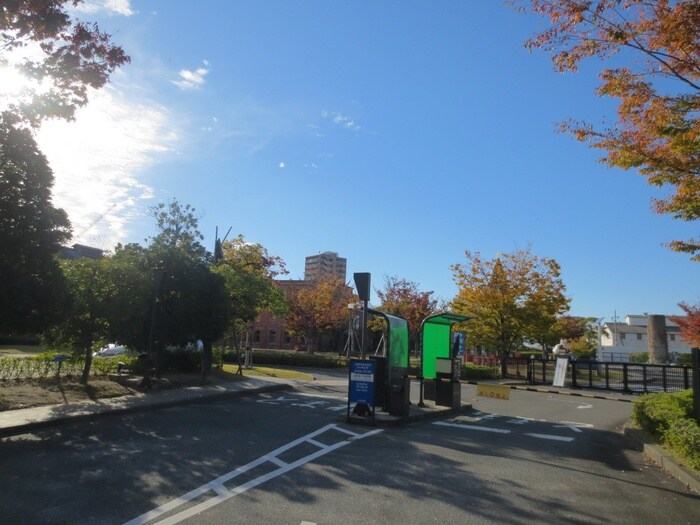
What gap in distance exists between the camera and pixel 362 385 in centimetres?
1125

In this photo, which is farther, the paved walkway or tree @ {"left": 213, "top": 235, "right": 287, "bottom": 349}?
tree @ {"left": 213, "top": 235, "right": 287, "bottom": 349}

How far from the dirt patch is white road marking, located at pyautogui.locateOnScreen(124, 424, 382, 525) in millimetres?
6334

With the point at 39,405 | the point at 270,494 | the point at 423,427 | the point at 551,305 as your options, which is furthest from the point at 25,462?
the point at 551,305

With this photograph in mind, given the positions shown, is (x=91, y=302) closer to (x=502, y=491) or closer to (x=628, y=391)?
(x=502, y=491)

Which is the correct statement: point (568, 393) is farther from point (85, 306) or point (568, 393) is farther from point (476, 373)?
point (85, 306)

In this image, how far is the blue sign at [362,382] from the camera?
36.6 ft

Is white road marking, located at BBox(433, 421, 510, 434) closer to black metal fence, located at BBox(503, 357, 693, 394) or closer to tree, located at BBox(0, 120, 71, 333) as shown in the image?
tree, located at BBox(0, 120, 71, 333)

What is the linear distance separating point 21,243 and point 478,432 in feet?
33.4

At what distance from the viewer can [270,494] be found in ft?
19.5

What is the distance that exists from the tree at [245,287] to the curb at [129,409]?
12.1 ft

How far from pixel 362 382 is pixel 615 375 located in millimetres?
17865

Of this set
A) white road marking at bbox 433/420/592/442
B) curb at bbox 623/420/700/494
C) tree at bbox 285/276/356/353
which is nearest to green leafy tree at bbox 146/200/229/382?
white road marking at bbox 433/420/592/442

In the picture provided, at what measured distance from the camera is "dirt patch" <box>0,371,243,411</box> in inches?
451

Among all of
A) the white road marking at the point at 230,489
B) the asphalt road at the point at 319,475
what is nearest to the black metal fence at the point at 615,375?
the asphalt road at the point at 319,475
